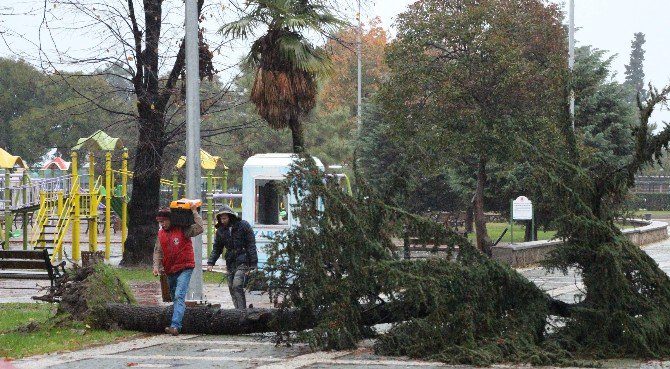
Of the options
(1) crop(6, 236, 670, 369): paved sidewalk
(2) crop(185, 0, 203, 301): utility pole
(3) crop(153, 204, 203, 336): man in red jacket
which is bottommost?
(1) crop(6, 236, 670, 369): paved sidewalk

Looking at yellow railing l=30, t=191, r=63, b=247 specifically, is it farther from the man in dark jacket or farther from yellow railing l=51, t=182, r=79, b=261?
the man in dark jacket

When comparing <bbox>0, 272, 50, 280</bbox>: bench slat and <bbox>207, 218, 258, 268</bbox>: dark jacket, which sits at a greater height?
<bbox>207, 218, 258, 268</bbox>: dark jacket

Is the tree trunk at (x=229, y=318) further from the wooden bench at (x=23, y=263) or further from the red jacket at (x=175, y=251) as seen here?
the wooden bench at (x=23, y=263)

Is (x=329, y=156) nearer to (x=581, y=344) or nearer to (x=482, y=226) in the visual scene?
(x=482, y=226)

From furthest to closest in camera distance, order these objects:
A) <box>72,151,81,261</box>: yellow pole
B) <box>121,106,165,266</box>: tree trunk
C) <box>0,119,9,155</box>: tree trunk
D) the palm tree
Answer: <box>0,119,9,155</box>: tree trunk < <box>72,151,81,261</box>: yellow pole < <box>121,106,165,266</box>: tree trunk < the palm tree

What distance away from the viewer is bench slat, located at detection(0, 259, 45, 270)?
18953 millimetres

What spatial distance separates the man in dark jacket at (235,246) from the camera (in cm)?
1503

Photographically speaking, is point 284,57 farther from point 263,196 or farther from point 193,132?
point 193,132

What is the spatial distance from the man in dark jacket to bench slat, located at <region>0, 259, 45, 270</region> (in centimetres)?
494

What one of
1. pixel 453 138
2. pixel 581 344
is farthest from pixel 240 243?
pixel 453 138

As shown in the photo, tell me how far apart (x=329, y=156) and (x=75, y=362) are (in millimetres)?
49273

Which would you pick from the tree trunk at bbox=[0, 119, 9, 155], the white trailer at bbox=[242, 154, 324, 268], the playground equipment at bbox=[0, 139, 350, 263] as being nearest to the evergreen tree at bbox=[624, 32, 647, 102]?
the tree trunk at bbox=[0, 119, 9, 155]

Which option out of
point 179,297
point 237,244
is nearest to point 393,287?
point 179,297

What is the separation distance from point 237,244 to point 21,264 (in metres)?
5.69
